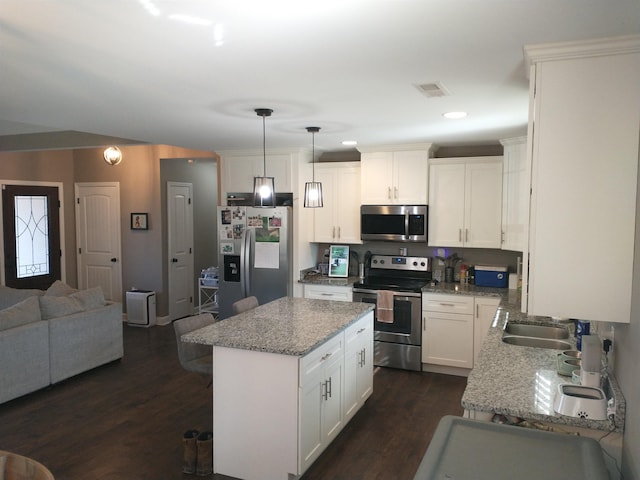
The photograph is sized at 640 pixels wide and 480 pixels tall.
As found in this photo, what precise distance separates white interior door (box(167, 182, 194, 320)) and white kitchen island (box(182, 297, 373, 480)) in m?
4.06

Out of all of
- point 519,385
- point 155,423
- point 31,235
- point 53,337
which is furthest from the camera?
point 31,235

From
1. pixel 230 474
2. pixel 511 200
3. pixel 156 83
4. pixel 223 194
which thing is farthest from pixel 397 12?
pixel 223 194

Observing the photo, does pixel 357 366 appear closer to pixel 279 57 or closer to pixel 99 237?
pixel 279 57

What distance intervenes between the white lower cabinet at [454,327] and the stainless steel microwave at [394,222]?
0.71 metres

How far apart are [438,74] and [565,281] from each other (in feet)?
3.99

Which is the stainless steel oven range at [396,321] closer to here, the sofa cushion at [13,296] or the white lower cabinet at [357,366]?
the white lower cabinet at [357,366]

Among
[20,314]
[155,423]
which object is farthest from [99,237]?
[155,423]

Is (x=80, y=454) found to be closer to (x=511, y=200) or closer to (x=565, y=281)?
(x=565, y=281)

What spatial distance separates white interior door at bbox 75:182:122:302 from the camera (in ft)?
23.7

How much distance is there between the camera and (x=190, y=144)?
5.30 m

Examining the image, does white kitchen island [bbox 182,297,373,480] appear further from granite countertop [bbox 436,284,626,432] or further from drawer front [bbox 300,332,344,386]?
granite countertop [bbox 436,284,626,432]

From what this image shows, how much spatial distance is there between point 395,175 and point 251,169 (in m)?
1.73

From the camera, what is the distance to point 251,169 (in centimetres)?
575

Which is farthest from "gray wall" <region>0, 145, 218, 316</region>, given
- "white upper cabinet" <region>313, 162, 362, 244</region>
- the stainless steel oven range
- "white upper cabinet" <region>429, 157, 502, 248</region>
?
"white upper cabinet" <region>429, 157, 502, 248</region>
